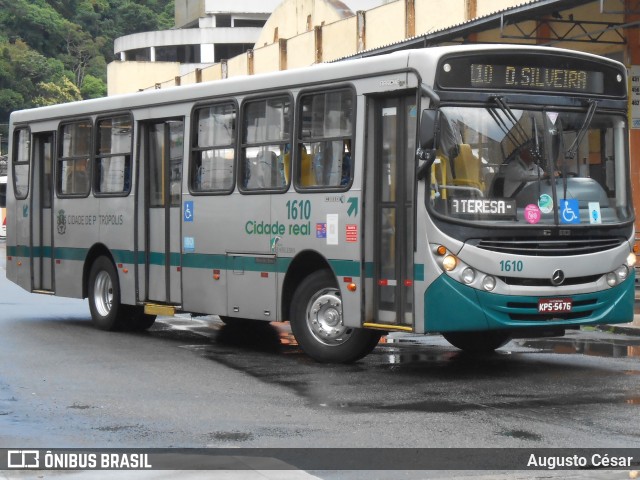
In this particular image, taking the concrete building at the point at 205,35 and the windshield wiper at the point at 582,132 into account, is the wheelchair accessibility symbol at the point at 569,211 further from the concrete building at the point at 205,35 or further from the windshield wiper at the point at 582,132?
the concrete building at the point at 205,35

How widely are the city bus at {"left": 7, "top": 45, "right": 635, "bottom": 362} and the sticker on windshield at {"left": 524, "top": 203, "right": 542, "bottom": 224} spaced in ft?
0.04

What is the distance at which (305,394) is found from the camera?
11.3 metres

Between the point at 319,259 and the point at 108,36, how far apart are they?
141901mm

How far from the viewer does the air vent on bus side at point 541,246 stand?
39.0 feet

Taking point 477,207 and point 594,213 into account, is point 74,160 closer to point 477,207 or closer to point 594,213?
point 477,207

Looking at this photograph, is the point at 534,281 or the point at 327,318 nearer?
the point at 534,281

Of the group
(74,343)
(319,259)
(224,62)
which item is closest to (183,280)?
(74,343)

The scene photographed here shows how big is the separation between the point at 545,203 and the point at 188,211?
16.6 ft

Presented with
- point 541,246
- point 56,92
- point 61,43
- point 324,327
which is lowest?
point 324,327

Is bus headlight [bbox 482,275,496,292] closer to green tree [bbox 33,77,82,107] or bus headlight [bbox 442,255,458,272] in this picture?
bus headlight [bbox 442,255,458,272]

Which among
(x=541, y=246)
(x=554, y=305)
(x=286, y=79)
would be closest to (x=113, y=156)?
(x=286, y=79)

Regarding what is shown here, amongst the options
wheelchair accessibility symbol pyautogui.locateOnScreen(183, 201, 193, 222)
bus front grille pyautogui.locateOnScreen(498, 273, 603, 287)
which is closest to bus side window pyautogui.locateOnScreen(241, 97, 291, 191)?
wheelchair accessibility symbol pyautogui.locateOnScreen(183, 201, 193, 222)

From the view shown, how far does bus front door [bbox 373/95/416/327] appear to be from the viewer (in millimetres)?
12367

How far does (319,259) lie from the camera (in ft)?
44.5
